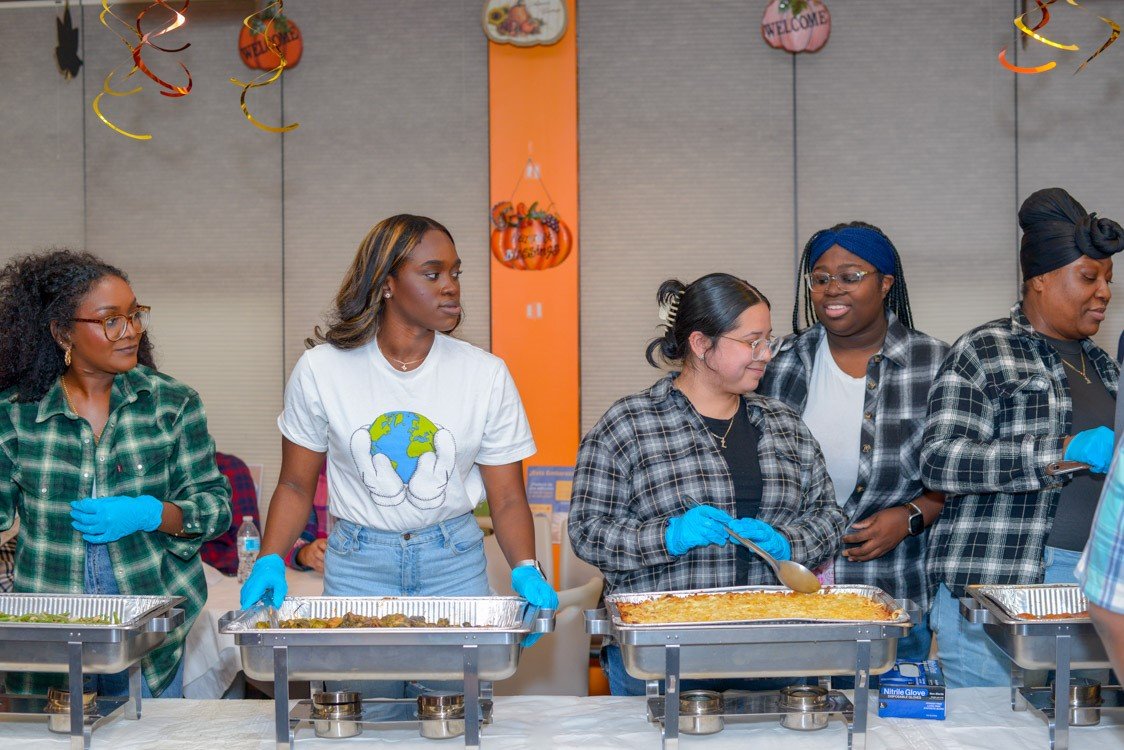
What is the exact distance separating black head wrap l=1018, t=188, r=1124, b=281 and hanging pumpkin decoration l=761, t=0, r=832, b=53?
2205 mm

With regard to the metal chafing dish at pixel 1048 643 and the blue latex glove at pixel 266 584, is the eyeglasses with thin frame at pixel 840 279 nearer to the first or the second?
the metal chafing dish at pixel 1048 643

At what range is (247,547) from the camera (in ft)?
10.6

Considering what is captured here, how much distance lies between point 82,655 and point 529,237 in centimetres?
289

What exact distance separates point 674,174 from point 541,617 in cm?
294

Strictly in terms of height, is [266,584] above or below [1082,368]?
below

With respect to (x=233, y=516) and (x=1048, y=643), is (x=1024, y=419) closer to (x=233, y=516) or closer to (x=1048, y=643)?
(x=1048, y=643)

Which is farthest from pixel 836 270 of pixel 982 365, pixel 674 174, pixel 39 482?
pixel 674 174

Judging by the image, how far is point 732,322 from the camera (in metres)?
2.09

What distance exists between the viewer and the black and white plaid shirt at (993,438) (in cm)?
206

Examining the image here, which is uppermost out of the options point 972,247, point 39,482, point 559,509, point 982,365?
point 972,247

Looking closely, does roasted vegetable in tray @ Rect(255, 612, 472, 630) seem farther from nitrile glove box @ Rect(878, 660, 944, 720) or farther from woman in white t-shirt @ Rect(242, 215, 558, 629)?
nitrile glove box @ Rect(878, 660, 944, 720)

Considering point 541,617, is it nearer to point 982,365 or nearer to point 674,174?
point 982,365

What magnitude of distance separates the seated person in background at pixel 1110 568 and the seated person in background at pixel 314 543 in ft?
7.23

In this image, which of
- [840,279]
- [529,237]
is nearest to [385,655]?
[840,279]
